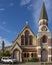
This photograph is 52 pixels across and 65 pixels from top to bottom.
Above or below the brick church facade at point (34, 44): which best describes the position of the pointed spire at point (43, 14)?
above

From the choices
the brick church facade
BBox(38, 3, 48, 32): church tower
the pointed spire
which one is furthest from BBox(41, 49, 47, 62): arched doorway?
the pointed spire

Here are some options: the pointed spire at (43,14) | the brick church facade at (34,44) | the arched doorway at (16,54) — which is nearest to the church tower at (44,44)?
the brick church facade at (34,44)

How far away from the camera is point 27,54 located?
7494 centimetres

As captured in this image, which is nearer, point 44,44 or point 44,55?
point 44,44

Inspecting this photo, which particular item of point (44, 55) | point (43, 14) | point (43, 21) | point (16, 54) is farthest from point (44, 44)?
point (43, 14)

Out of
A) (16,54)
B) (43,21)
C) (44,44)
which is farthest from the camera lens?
(43,21)

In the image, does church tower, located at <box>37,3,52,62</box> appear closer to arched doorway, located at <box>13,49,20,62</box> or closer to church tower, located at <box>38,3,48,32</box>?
church tower, located at <box>38,3,48,32</box>

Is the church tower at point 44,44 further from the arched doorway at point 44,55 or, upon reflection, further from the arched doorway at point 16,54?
the arched doorway at point 16,54

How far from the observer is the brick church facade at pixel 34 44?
7381 centimetres

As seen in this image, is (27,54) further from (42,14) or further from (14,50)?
(42,14)

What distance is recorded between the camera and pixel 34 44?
75.8 meters

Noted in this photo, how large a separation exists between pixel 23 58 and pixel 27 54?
1.97 meters

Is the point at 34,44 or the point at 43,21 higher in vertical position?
the point at 43,21

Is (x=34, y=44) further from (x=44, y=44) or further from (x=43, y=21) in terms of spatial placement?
(x=43, y=21)
